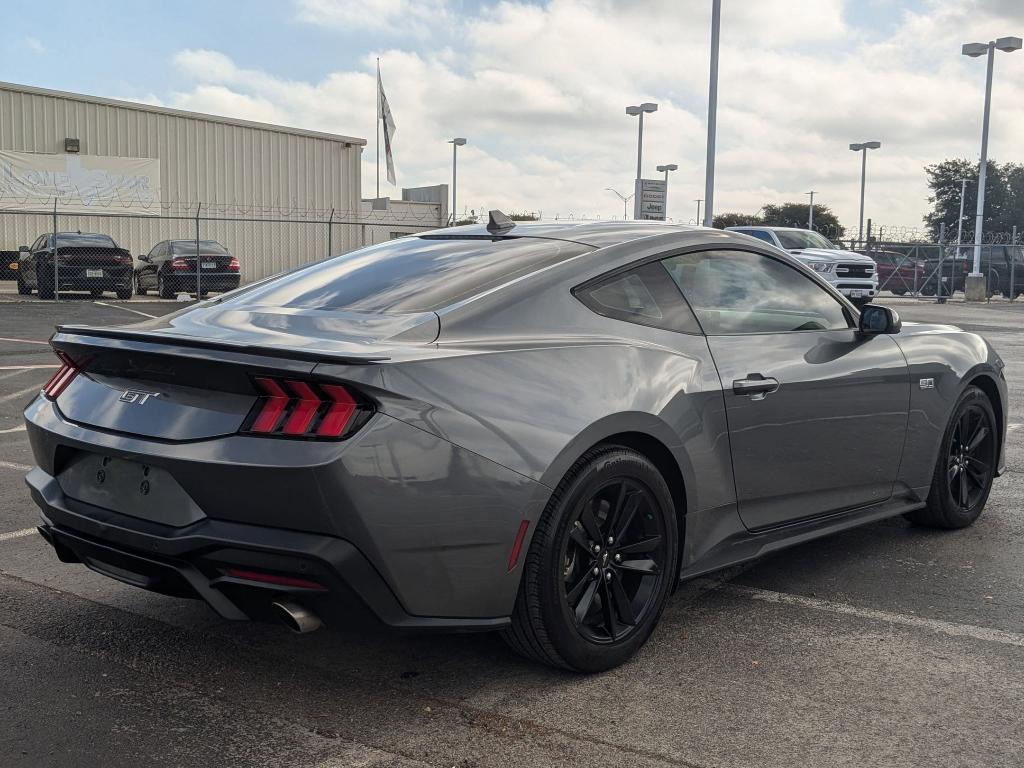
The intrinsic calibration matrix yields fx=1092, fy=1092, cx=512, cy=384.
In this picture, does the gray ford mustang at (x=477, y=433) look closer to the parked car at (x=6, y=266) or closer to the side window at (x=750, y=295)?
the side window at (x=750, y=295)

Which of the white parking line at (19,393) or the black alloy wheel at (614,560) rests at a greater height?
the black alloy wheel at (614,560)

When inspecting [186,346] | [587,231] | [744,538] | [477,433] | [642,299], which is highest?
Result: [587,231]

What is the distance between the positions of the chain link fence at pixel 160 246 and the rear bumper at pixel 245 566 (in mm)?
11576

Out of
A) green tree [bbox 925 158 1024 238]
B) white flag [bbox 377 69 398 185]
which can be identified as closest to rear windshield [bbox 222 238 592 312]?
white flag [bbox 377 69 398 185]

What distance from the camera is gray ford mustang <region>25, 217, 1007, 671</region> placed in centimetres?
288

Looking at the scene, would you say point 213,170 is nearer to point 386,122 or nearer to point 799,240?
point 386,122

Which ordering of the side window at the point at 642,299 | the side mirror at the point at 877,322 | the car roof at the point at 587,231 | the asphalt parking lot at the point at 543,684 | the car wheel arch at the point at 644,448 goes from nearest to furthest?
the asphalt parking lot at the point at 543,684, the car wheel arch at the point at 644,448, the side window at the point at 642,299, the car roof at the point at 587,231, the side mirror at the point at 877,322

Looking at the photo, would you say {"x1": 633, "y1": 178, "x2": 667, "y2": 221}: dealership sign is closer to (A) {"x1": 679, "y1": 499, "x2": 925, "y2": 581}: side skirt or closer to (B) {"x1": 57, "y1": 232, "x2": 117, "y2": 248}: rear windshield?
(B) {"x1": 57, "y1": 232, "x2": 117, "y2": 248}: rear windshield

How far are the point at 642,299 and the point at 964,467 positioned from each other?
2.34 meters

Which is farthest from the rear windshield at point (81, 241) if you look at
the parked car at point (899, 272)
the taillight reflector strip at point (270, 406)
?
the parked car at point (899, 272)

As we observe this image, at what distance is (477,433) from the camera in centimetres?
302

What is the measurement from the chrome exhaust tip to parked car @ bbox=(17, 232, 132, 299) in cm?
2097

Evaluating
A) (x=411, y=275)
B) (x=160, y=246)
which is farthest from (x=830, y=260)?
(x=411, y=275)

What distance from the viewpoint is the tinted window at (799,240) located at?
24234 mm
